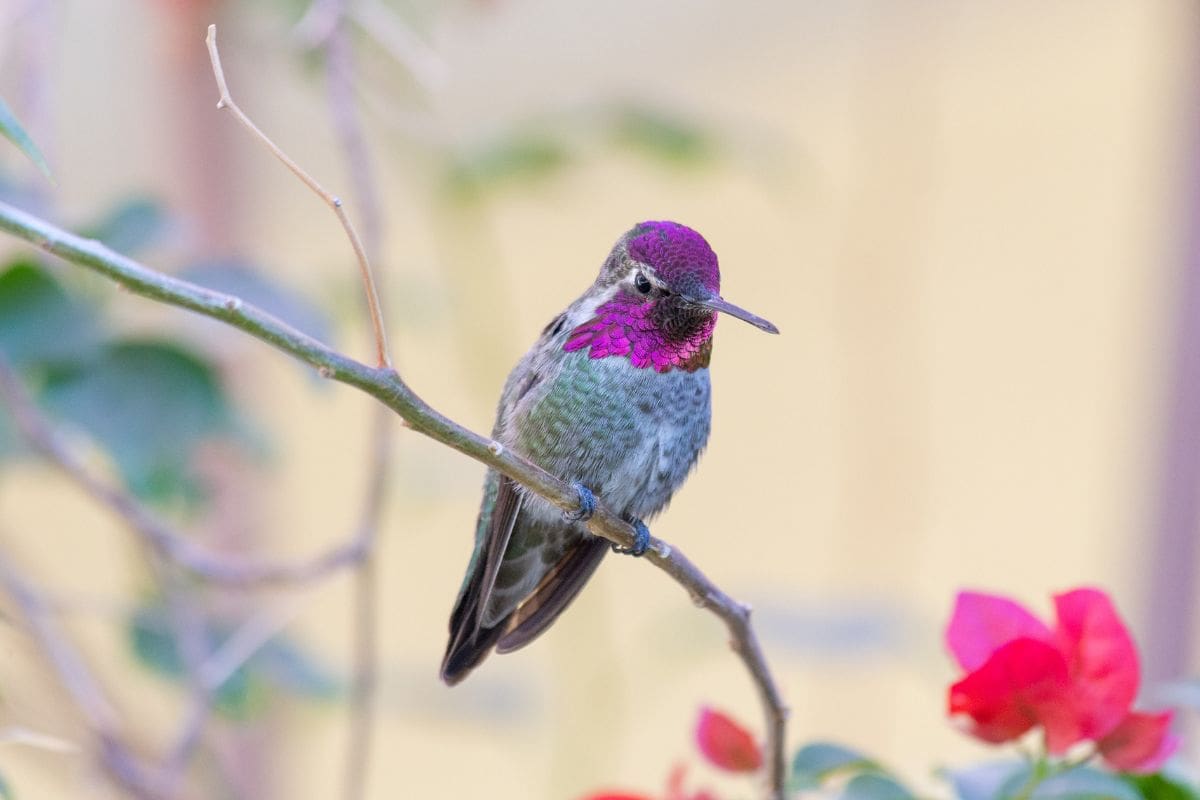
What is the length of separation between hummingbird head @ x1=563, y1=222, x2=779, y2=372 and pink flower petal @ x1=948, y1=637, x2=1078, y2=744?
21 centimetres

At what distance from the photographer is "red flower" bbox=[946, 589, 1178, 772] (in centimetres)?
58

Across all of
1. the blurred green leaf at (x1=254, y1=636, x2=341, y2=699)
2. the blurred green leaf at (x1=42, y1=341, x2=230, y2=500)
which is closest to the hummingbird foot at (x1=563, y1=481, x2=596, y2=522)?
the blurred green leaf at (x1=42, y1=341, x2=230, y2=500)

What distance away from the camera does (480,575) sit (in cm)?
76

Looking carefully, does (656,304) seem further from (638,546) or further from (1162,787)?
(1162,787)

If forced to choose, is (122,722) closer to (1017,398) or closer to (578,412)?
(578,412)

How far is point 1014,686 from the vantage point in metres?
0.58

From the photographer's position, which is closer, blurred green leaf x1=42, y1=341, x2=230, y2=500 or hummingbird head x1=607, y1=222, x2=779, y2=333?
hummingbird head x1=607, y1=222, x2=779, y2=333

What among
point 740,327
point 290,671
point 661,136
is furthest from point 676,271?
point 740,327

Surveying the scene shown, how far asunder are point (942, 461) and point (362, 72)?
2.03 metres

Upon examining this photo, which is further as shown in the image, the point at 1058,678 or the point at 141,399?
the point at 141,399

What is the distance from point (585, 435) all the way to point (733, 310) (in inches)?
12.4

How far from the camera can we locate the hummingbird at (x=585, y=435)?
0.77 m

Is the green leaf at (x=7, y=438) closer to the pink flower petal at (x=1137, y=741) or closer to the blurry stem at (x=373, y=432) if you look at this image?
the blurry stem at (x=373, y=432)

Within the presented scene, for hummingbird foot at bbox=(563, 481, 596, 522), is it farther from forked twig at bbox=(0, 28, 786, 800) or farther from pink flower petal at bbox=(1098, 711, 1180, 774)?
pink flower petal at bbox=(1098, 711, 1180, 774)
